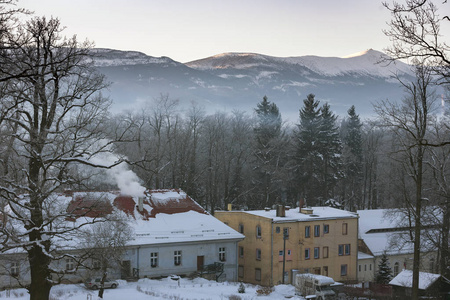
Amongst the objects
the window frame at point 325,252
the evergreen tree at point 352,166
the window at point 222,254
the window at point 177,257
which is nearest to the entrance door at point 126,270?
the window at point 177,257

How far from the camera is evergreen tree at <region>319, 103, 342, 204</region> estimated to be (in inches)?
2562

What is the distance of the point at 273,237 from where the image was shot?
39.6m

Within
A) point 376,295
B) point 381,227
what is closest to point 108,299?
point 376,295

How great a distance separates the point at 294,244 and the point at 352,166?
3623 cm

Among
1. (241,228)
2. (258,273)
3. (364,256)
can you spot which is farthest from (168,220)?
(364,256)

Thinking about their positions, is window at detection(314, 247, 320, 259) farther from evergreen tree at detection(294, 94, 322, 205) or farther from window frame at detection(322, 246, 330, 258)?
evergreen tree at detection(294, 94, 322, 205)

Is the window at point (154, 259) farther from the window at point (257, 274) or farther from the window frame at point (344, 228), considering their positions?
the window frame at point (344, 228)

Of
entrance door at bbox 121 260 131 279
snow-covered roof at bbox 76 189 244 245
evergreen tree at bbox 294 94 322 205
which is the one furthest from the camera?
evergreen tree at bbox 294 94 322 205

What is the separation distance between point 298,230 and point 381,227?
1170 cm

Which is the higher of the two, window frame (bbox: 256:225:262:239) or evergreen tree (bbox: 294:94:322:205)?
evergreen tree (bbox: 294:94:322:205)

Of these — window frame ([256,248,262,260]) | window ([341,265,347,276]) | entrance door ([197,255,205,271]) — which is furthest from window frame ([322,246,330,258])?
entrance door ([197,255,205,271])

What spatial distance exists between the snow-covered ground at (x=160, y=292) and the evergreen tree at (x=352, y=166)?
141 ft

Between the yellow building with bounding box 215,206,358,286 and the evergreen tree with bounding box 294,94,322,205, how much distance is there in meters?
19.6

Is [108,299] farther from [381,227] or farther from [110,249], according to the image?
[381,227]
